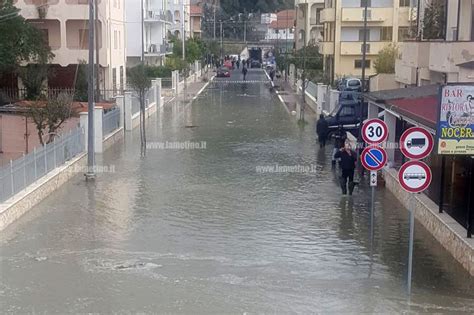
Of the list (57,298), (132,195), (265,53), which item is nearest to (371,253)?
(57,298)

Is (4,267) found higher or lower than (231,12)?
lower

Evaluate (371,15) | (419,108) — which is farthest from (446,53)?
(371,15)

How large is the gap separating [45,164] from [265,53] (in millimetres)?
134507

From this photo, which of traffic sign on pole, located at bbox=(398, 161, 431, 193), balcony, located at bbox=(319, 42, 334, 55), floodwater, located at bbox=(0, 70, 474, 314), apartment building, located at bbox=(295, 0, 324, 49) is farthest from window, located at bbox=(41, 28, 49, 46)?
traffic sign on pole, located at bbox=(398, 161, 431, 193)

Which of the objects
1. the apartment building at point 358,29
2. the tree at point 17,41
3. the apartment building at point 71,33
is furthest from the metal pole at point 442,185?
the apartment building at point 358,29

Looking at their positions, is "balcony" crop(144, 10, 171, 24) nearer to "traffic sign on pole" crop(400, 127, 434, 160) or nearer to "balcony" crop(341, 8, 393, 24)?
"balcony" crop(341, 8, 393, 24)

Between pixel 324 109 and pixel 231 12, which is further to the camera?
pixel 231 12

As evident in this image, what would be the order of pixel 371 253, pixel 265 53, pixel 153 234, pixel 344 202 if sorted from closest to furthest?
1. pixel 371 253
2. pixel 153 234
3. pixel 344 202
4. pixel 265 53

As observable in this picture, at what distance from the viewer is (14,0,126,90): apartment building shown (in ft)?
148

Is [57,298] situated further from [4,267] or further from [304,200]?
[304,200]

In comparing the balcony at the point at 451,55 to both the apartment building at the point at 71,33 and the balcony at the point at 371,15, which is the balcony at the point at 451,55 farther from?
the balcony at the point at 371,15

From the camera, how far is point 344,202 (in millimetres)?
18766

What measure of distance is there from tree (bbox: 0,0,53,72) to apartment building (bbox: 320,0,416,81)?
26.0 metres

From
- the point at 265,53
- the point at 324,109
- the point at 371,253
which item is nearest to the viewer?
the point at 371,253
